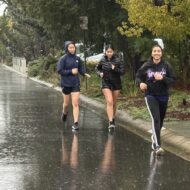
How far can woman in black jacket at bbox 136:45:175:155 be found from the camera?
9438 mm

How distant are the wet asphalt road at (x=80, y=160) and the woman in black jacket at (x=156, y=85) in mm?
483

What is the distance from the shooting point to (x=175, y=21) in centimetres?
1425

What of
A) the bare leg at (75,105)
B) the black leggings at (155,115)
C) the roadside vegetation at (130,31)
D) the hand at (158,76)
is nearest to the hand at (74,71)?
the bare leg at (75,105)

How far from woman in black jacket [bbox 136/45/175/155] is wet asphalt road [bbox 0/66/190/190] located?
483 mm

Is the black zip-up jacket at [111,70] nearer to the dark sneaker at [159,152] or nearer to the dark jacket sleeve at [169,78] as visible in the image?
the dark jacket sleeve at [169,78]

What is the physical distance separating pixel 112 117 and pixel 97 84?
11.8 meters

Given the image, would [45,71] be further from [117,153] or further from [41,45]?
[117,153]

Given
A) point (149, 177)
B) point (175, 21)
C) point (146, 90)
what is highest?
point (175, 21)

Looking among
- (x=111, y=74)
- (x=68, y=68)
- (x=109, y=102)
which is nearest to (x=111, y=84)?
(x=111, y=74)

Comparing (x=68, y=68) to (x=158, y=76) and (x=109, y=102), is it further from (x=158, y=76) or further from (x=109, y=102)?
(x=158, y=76)

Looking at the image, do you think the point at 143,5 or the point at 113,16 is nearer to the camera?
the point at 143,5

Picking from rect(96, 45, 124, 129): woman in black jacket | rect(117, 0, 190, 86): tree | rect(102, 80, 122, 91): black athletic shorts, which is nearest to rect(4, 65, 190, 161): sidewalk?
rect(96, 45, 124, 129): woman in black jacket

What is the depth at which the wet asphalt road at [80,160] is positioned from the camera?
730cm

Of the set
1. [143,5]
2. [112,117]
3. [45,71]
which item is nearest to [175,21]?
[143,5]
